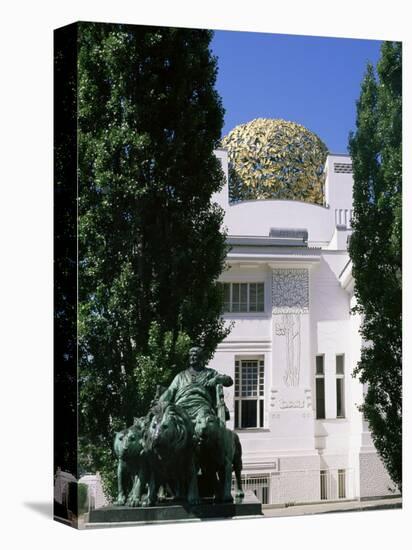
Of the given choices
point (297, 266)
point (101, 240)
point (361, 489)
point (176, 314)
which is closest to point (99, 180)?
point (101, 240)

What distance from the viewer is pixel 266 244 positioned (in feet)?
51.5

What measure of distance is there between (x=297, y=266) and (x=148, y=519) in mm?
3788

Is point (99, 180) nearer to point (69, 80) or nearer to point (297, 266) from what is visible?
point (69, 80)

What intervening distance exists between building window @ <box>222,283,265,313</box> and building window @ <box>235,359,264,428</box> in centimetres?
63

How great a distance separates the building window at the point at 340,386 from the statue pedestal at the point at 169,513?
6.61 ft

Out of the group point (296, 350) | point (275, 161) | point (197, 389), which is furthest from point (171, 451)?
point (275, 161)

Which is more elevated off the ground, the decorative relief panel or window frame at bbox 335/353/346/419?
the decorative relief panel

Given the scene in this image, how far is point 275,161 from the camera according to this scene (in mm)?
16156

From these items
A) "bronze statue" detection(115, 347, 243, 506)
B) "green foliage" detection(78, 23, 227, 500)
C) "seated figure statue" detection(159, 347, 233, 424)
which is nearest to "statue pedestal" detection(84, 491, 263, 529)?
"bronze statue" detection(115, 347, 243, 506)

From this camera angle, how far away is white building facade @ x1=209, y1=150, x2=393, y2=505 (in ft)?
50.3

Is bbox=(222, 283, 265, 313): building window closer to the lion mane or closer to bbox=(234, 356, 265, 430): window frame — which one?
bbox=(234, 356, 265, 430): window frame

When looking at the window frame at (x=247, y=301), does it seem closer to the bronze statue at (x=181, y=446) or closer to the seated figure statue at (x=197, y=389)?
the seated figure statue at (x=197, y=389)

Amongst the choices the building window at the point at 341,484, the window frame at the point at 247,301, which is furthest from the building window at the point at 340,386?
the window frame at the point at 247,301

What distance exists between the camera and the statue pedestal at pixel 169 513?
13.9 metres
